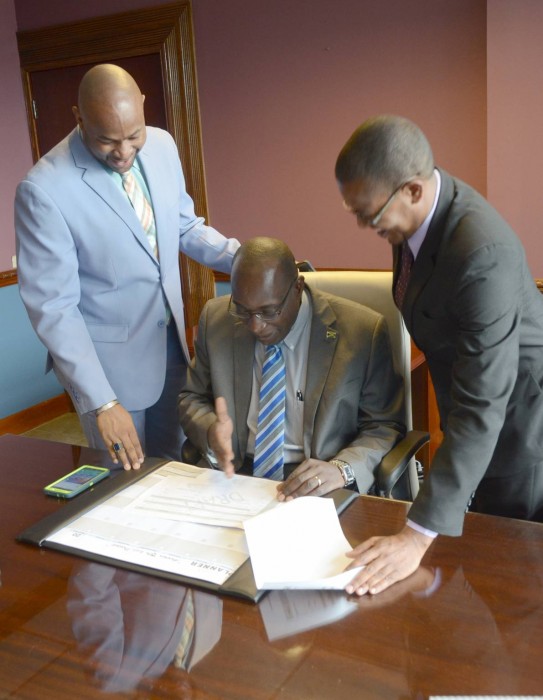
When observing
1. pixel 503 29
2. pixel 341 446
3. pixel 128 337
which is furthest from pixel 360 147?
pixel 503 29

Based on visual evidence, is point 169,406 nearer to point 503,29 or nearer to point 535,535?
point 535,535

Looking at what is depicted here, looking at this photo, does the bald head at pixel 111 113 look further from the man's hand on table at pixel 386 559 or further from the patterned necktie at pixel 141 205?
the man's hand on table at pixel 386 559

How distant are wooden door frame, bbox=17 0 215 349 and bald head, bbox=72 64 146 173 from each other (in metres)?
2.36

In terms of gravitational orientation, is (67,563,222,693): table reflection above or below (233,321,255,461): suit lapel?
below

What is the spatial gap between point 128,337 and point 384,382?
0.80m

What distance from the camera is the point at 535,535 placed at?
1.38 metres

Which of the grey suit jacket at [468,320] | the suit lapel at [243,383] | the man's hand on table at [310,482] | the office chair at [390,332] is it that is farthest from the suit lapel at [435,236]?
the suit lapel at [243,383]

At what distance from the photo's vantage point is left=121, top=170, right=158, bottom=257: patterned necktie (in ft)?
7.26

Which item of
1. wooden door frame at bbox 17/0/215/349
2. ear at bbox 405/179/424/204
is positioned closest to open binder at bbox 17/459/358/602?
ear at bbox 405/179/424/204

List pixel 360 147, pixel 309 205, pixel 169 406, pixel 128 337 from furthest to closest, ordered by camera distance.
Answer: pixel 309 205
pixel 169 406
pixel 128 337
pixel 360 147

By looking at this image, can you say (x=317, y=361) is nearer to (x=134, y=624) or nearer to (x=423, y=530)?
(x=423, y=530)

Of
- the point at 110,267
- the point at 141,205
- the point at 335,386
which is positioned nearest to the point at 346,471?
the point at 335,386

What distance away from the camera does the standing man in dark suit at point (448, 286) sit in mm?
1315

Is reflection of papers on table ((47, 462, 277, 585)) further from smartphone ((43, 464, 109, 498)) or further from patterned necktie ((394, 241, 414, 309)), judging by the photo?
patterned necktie ((394, 241, 414, 309))
